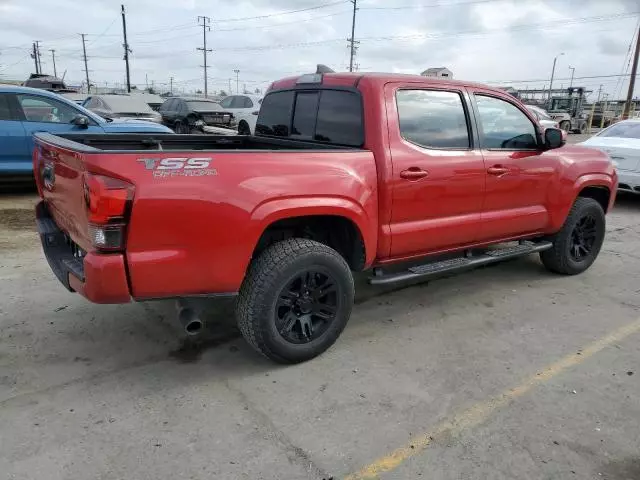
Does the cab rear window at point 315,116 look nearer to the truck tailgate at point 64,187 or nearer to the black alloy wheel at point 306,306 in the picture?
the black alloy wheel at point 306,306

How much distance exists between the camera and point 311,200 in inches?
128

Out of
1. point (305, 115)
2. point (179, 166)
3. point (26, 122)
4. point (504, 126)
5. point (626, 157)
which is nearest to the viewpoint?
point (179, 166)

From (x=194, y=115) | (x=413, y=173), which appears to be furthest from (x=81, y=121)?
(x=194, y=115)

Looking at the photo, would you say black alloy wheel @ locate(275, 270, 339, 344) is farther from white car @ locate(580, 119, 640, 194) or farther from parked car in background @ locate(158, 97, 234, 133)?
parked car in background @ locate(158, 97, 234, 133)

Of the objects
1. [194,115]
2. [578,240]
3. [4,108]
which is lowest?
[578,240]

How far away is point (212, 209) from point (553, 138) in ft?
11.0

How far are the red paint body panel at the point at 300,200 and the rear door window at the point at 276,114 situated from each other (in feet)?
0.39

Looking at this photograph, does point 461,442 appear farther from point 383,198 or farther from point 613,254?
point 613,254

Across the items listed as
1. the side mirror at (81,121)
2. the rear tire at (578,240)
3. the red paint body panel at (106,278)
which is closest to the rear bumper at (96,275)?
the red paint body panel at (106,278)

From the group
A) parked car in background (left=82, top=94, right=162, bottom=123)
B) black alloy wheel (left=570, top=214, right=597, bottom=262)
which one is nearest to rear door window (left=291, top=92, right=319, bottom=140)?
black alloy wheel (left=570, top=214, right=597, bottom=262)

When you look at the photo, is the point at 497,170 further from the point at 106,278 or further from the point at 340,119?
the point at 106,278

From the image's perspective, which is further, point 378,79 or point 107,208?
point 378,79

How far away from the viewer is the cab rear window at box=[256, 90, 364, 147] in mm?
3791

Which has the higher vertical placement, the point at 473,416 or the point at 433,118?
the point at 433,118
